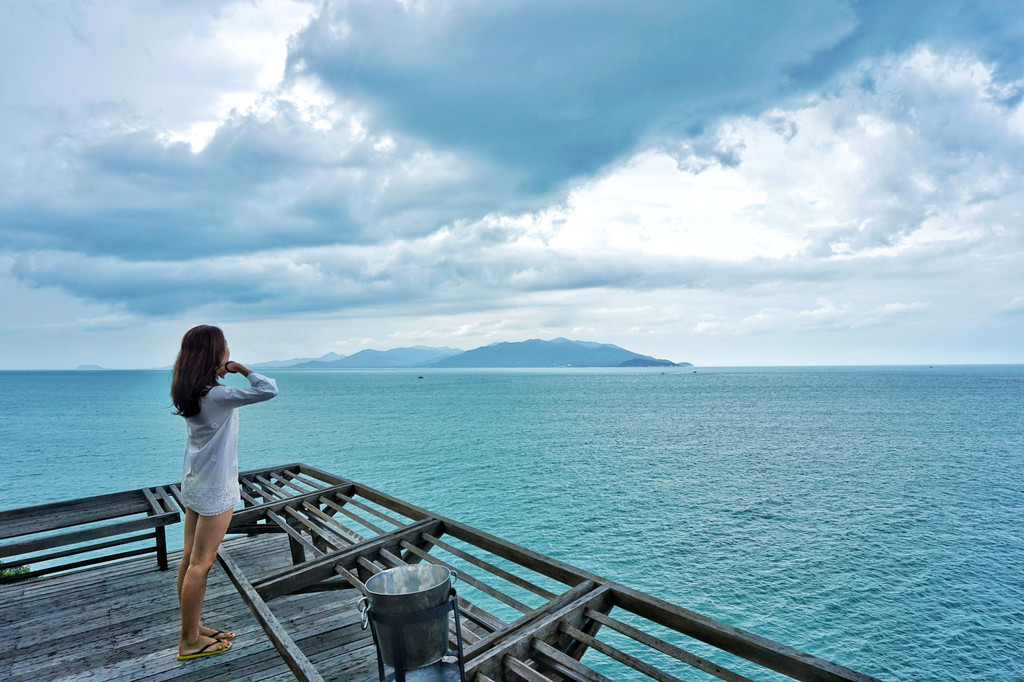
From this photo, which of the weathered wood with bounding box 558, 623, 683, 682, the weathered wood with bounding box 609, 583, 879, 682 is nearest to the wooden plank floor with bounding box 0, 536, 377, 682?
the weathered wood with bounding box 558, 623, 683, 682

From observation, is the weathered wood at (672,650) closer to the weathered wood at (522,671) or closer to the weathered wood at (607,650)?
the weathered wood at (607,650)

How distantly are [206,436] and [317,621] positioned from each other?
102 inches

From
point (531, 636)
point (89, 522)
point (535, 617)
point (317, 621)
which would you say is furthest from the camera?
point (89, 522)

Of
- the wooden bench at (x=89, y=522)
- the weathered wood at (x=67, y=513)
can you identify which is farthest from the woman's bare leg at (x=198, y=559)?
the weathered wood at (x=67, y=513)

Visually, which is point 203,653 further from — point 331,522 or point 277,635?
point 331,522

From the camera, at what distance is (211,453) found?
3777mm

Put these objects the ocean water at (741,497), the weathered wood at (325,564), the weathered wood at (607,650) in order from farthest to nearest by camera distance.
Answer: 1. the ocean water at (741,497)
2. the weathered wood at (325,564)
3. the weathered wood at (607,650)

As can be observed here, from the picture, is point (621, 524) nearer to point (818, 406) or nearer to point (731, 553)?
point (731, 553)

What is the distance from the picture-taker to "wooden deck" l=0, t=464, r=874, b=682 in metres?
3.13

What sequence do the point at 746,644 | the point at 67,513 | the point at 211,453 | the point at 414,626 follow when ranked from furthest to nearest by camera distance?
the point at 67,513 < the point at 211,453 < the point at 746,644 < the point at 414,626

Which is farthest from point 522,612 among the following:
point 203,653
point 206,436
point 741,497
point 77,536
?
point 741,497

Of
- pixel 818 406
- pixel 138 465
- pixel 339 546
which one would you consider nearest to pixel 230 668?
pixel 339 546

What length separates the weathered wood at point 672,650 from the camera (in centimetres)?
298

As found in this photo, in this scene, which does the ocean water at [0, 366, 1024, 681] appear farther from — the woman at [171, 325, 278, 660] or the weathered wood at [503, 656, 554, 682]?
the woman at [171, 325, 278, 660]
